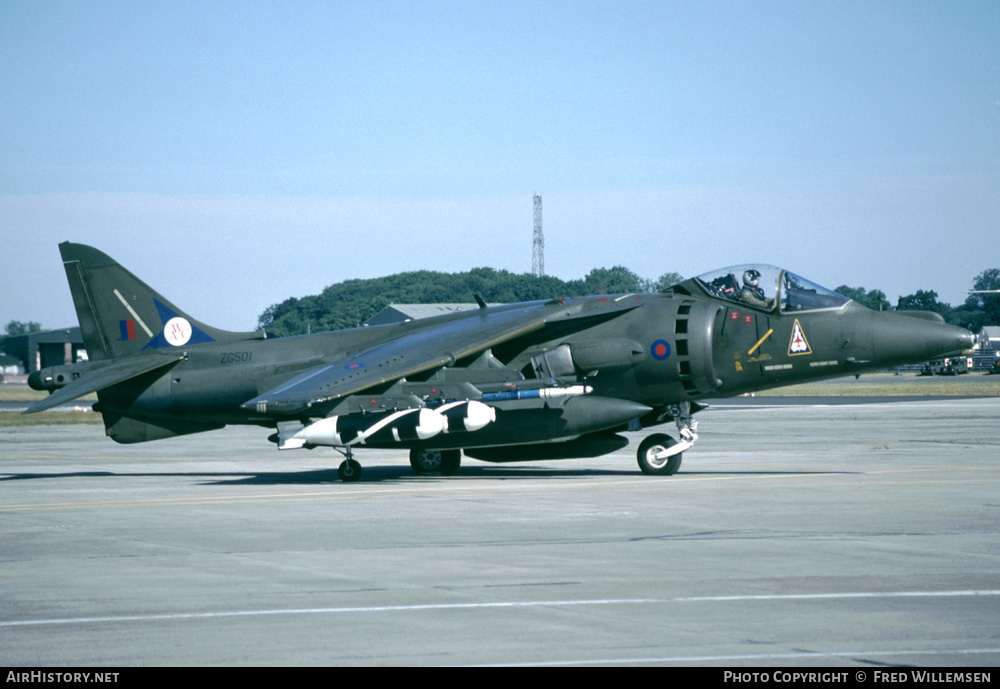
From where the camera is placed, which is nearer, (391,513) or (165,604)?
(165,604)

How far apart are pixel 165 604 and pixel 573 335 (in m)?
12.8

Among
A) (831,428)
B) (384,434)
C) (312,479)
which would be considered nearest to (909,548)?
(384,434)

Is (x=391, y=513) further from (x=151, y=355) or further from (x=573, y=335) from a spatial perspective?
(x=151, y=355)

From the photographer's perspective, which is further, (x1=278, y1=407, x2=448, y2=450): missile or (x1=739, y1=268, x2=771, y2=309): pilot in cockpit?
(x1=739, y1=268, x2=771, y2=309): pilot in cockpit

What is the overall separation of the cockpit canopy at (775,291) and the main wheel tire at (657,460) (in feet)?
9.45

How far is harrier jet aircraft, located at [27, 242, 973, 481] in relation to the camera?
18625mm

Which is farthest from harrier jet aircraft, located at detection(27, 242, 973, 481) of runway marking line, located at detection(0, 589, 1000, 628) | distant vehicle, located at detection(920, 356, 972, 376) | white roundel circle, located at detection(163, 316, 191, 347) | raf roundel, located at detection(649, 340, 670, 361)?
distant vehicle, located at detection(920, 356, 972, 376)

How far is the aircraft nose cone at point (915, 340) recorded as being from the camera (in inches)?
727

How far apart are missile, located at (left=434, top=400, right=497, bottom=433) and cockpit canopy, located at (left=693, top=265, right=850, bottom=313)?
4850 mm

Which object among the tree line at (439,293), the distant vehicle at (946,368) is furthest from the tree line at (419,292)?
the distant vehicle at (946,368)

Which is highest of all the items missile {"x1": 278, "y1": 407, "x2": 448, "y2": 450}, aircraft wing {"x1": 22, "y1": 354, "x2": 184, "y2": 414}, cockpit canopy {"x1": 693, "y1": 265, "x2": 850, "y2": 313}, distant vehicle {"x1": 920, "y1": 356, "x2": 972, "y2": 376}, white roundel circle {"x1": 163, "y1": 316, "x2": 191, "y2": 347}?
cockpit canopy {"x1": 693, "y1": 265, "x2": 850, "y2": 313}

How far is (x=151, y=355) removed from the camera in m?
21.6

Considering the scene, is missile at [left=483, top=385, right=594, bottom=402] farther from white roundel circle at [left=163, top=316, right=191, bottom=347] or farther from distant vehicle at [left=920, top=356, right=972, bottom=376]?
distant vehicle at [left=920, top=356, right=972, bottom=376]

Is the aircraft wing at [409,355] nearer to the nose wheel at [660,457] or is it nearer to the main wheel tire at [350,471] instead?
the main wheel tire at [350,471]
